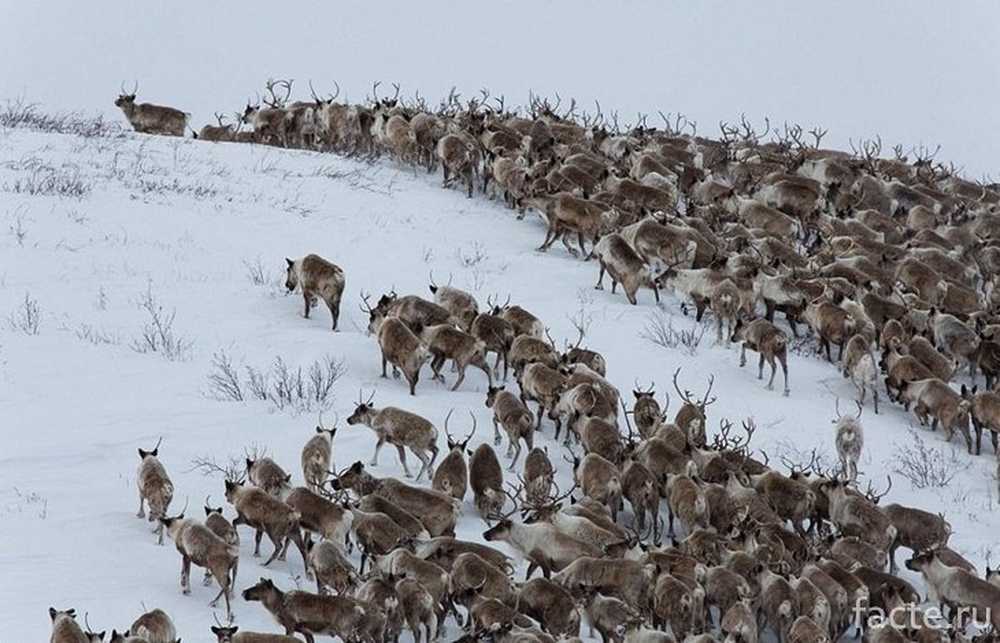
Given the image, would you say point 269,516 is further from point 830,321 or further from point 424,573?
point 830,321

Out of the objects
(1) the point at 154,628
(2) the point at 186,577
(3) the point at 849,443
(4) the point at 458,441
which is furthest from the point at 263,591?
(3) the point at 849,443

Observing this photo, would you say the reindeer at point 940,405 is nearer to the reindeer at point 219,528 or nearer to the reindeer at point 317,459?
the reindeer at point 317,459

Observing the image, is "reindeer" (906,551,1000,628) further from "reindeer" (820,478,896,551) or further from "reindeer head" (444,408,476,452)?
"reindeer head" (444,408,476,452)

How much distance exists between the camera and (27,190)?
20938mm

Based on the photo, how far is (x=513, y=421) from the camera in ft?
49.1

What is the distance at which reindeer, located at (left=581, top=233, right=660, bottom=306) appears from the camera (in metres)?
19.3

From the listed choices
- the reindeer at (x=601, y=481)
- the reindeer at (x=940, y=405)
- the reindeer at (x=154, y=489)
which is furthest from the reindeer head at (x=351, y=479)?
the reindeer at (x=940, y=405)

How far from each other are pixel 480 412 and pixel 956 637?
5.63 metres

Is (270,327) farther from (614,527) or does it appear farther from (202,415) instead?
(614,527)

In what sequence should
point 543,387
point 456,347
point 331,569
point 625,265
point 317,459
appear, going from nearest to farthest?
point 331,569 → point 317,459 → point 543,387 → point 456,347 → point 625,265

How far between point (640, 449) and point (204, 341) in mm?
5173

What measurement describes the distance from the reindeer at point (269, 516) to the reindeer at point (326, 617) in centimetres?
115

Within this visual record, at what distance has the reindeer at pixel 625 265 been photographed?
19.3 m

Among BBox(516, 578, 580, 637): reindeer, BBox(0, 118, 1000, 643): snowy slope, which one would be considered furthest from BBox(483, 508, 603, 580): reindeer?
BBox(516, 578, 580, 637): reindeer
